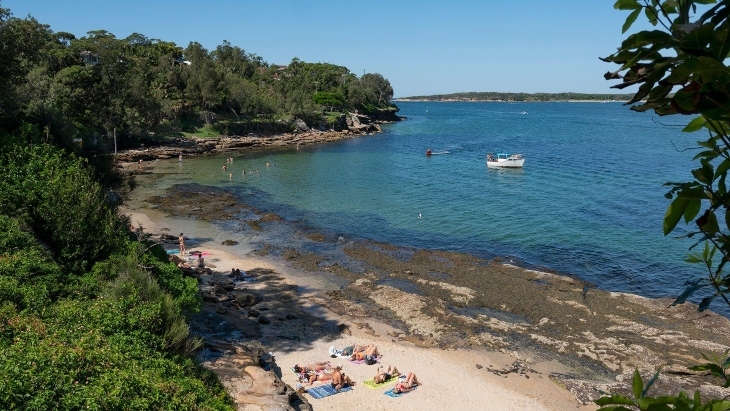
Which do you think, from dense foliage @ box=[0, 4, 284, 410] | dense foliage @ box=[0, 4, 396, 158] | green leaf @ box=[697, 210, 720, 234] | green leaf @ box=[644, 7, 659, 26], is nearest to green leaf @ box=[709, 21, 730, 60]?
green leaf @ box=[644, 7, 659, 26]

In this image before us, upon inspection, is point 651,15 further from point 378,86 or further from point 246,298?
point 378,86

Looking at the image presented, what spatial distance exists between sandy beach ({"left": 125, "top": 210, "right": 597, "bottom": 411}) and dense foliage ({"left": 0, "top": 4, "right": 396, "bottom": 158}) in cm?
1150

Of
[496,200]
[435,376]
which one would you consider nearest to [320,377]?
[435,376]

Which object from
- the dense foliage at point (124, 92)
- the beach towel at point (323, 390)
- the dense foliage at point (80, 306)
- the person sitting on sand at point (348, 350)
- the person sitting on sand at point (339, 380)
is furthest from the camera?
the dense foliage at point (124, 92)

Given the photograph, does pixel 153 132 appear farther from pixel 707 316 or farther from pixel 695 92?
pixel 695 92

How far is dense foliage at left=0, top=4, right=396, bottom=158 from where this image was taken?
20297 mm

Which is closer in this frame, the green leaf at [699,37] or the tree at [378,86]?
the green leaf at [699,37]

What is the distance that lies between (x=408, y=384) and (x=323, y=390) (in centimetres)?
251

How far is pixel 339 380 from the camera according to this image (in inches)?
596

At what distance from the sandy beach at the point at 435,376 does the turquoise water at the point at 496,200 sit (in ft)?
26.1

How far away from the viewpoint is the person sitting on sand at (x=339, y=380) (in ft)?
49.6

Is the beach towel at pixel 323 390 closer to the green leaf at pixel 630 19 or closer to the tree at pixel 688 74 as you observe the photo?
the tree at pixel 688 74

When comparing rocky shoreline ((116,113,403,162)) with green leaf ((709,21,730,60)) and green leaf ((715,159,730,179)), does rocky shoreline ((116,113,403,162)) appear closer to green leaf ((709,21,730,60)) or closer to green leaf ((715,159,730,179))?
green leaf ((715,159,730,179))

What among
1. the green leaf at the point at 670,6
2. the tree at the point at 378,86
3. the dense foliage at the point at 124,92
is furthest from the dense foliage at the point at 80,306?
the tree at the point at 378,86
